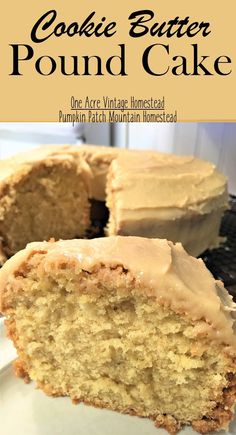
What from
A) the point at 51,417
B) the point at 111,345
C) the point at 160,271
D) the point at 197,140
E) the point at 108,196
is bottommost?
the point at 51,417

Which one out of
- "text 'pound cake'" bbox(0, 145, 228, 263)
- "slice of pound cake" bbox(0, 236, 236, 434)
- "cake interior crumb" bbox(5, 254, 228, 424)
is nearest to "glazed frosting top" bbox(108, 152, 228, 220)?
"text 'pound cake'" bbox(0, 145, 228, 263)

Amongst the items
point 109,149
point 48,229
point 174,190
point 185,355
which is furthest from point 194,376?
point 109,149

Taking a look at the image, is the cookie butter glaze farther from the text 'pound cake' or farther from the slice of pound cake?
the text 'pound cake'

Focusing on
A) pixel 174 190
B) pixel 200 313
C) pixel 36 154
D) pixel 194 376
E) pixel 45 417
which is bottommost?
pixel 45 417

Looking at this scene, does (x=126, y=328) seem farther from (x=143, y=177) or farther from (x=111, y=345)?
(x=143, y=177)

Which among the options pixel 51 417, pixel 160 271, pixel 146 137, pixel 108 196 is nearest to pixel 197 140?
pixel 146 137

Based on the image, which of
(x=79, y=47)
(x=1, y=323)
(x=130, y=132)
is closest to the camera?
(x=1, y=323)

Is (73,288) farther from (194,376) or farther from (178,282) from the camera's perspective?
(194,376)
